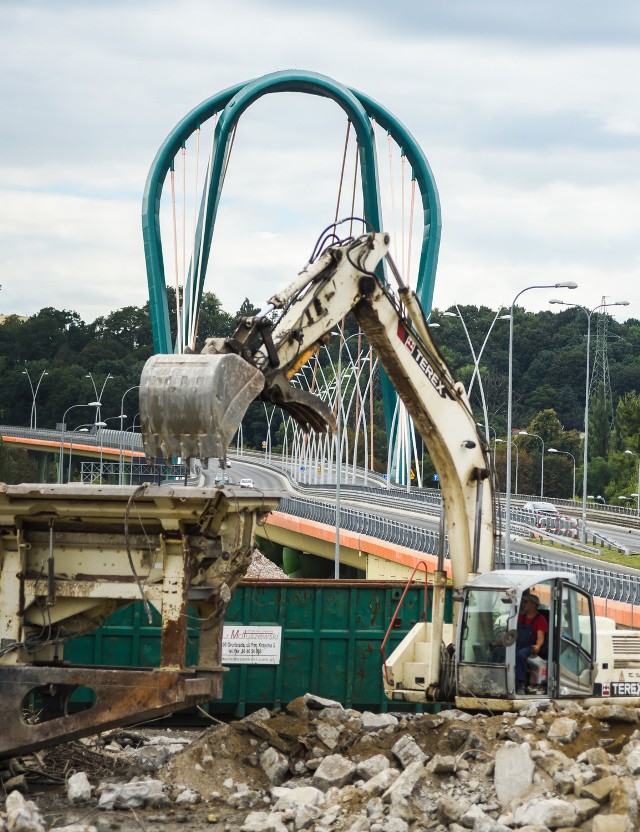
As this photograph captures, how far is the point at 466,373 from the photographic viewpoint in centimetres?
13975

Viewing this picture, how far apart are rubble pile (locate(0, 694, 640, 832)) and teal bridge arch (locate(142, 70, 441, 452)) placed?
2553 inches

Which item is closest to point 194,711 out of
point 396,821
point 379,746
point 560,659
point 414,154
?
point 379,746

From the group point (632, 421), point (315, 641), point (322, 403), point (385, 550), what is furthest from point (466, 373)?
point (322, 403)

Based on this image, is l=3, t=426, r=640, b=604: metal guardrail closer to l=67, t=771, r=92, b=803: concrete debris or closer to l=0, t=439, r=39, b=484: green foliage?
l=67, t=771, r=92, b=803: concrete debris

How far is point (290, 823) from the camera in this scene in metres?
13.4

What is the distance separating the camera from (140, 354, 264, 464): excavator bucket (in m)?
13.3

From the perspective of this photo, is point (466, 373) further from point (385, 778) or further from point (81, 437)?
point (385, 778)

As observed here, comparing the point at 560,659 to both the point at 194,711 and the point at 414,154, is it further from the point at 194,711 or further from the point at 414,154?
the point at 414,154

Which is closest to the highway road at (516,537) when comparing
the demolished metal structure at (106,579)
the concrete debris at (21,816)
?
the demolished metal structure at (106,579)

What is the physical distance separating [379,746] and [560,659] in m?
2.30

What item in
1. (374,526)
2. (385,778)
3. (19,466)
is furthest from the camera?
(19,466)

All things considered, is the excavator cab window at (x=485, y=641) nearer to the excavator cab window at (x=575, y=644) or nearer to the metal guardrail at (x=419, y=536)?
the excavator cab window at (x=575, y=644)

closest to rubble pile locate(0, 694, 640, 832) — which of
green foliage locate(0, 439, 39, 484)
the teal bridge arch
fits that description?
the teal bridge arch

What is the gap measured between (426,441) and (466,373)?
124m
